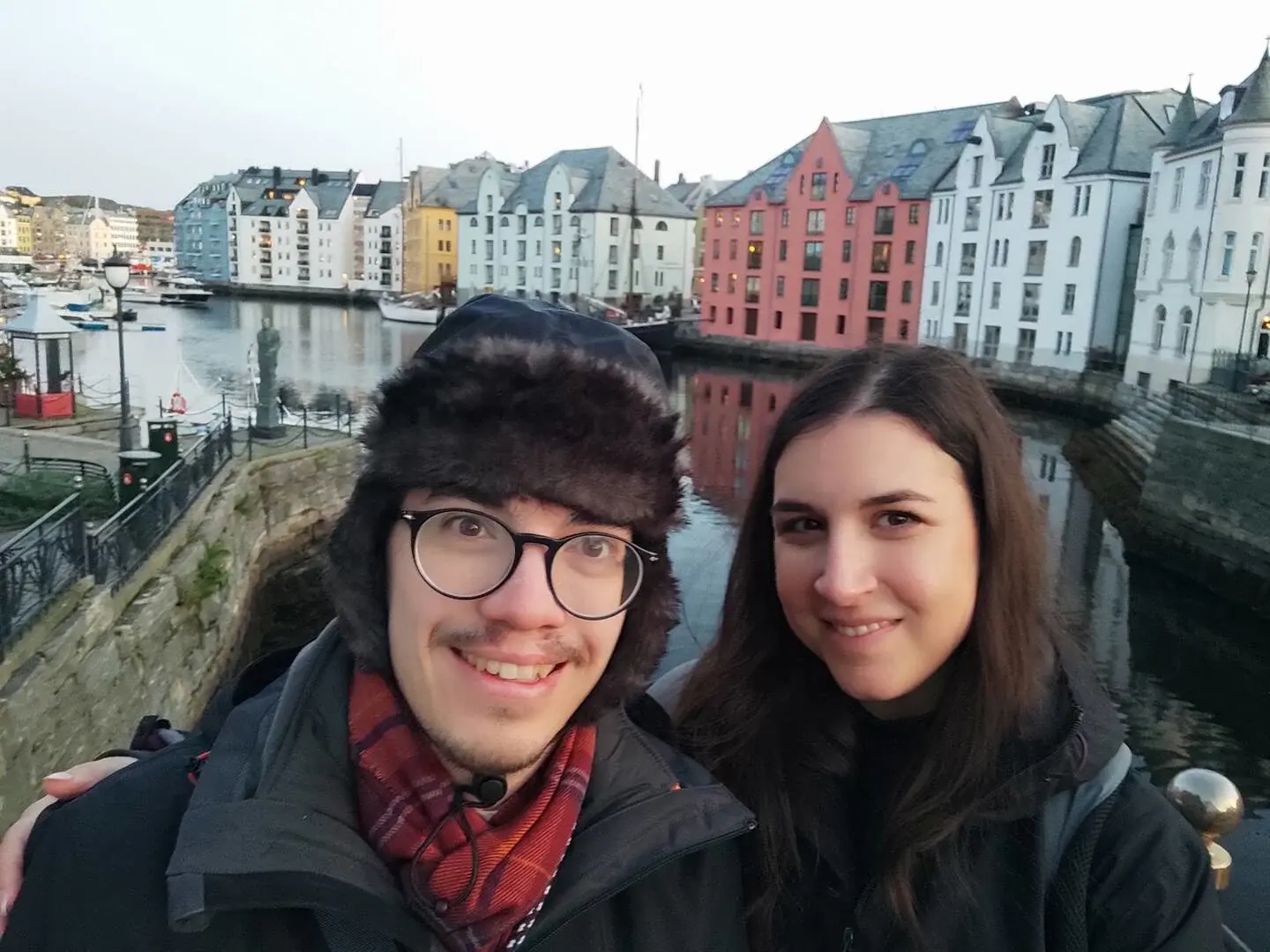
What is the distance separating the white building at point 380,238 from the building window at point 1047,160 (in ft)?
214

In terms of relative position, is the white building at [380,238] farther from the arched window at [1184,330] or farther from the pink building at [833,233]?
the arched window at [1184,330]

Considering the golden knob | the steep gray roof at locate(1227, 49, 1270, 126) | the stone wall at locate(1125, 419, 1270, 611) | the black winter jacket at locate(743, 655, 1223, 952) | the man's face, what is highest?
the steep gray roof at locate(1227, 49, 1270, 126)

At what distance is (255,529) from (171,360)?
26882 mm

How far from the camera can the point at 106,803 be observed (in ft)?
4.91

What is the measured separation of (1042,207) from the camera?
37906mm

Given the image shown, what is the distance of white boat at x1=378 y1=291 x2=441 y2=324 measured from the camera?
6544cm

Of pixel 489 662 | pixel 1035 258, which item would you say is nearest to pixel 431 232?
pixel 1035 258

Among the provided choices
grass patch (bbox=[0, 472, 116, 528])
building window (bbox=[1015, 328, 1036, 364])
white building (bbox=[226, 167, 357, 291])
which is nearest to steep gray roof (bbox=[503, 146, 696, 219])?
building window (bbox=[1015, 328, 1036, 364])

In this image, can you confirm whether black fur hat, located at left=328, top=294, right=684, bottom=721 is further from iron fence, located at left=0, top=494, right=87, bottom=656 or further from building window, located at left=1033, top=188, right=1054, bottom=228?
building window, located at left=1033, top=188, right=1054, bottom=228

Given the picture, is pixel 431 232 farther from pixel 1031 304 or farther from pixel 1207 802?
pixel 1207 802

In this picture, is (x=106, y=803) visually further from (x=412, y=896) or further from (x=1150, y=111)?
(x=1150, y=111)

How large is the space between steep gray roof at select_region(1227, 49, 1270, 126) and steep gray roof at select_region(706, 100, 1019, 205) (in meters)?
17.7

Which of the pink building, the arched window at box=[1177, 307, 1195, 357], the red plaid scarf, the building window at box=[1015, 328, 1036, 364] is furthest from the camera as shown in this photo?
the pink building

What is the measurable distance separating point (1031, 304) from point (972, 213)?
5.80m
